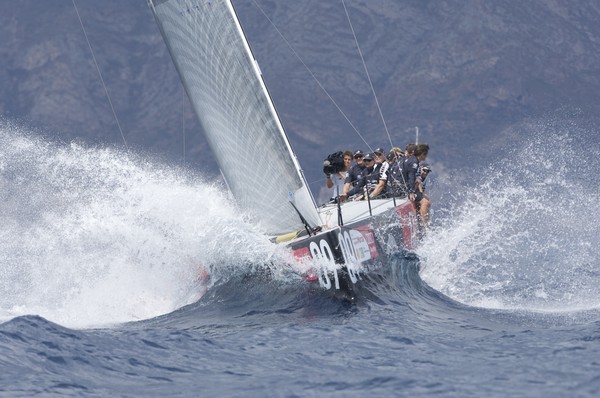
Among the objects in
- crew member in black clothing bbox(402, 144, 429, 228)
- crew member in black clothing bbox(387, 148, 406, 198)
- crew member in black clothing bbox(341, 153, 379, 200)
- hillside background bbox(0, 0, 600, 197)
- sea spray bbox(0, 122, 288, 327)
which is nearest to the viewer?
sea spray bbox(0, 122, 288, 327)

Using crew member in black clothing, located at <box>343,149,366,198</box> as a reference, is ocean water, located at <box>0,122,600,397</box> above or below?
below

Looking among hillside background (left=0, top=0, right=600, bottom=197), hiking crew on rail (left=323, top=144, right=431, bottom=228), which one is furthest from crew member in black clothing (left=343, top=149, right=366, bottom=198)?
hillside background (left=0, top=0, right=600, bottom=197)

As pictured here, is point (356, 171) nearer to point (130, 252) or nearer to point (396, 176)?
point (396, 176)

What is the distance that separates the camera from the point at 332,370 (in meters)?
6.34

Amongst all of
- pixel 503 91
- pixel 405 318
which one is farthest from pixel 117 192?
pixel 503 91

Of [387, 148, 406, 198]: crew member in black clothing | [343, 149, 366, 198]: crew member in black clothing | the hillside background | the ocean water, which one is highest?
the hillside background

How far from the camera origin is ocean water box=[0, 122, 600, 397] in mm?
6129

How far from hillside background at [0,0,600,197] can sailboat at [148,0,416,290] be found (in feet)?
138

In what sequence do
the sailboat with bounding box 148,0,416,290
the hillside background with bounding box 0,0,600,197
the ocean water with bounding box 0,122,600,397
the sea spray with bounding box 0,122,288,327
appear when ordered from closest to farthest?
the ocean water with bounding box 0,122,600,397 → the sailboat with bounding box 148,0,416,290 → the sea spray with bounding box 0,122,288,327 → the hillside background with bounding box 0,0,600,197

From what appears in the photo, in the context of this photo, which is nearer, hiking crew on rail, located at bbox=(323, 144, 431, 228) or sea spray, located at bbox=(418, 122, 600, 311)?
sea spray, located at bbox=(418, 122, 600, 311)

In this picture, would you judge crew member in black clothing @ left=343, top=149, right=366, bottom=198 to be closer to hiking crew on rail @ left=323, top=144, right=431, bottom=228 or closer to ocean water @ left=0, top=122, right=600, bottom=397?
hiking crew on rail @ left=323, top=144, right=431, bottom=228

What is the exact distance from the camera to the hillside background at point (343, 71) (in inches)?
2112

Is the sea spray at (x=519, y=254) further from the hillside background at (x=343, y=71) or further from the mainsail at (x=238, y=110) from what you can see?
the hillside background at (x=343, y=71)

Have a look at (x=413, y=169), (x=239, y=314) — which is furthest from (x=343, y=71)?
A: (x=239, y=314)
